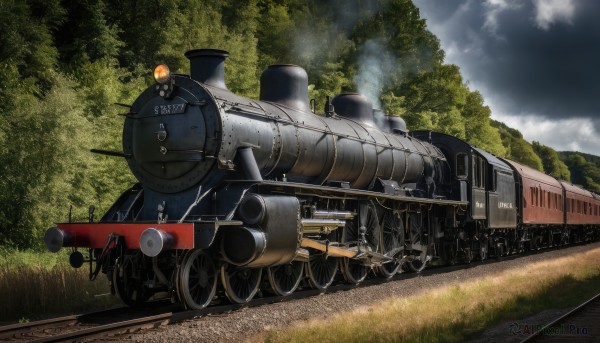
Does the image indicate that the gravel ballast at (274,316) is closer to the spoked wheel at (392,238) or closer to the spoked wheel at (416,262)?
the spoked wheel at (392,238)

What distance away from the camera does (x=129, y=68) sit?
31484 millimetres

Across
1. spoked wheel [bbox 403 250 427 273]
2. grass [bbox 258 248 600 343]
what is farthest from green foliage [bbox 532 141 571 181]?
grass [bbox 258 248 600 343]

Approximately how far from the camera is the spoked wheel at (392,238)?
1474 cm

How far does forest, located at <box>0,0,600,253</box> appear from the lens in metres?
20.6

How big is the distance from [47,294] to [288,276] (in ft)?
13.8

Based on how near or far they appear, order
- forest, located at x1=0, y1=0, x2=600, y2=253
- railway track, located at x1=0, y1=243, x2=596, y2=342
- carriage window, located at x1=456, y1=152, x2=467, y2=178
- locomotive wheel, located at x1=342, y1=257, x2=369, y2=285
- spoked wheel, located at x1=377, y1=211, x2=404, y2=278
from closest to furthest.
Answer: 1. railway track, located at x1=0, y1=243, x2=596, y2=342
2. locomotive wheel, located at x1=342, y1=257, x2=369, y2=285
3. spoked wheel, located at x1=377, y1=211, x2=404, y2=278
4. carriage window, located at x1=456, y1=152, x2=467, y2=178
5. forest, located at x1=0, y1=0, x2=600, y2=253

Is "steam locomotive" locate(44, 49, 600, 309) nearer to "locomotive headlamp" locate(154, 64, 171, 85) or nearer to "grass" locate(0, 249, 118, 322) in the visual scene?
"locomotive headlamp" locate(154, 64, 171, 85)

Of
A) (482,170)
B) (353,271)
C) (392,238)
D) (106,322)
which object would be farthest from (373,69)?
(106,322)

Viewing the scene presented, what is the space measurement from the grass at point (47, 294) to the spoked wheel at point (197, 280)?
1.81 metres

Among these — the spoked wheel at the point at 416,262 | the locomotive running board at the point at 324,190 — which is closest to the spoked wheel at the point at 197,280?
the locomotive running board at the point at 324,190

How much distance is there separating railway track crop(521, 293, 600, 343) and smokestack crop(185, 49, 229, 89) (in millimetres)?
6426

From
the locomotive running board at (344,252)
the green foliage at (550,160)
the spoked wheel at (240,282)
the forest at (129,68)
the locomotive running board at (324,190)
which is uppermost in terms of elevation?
the green foliage at (550,160)

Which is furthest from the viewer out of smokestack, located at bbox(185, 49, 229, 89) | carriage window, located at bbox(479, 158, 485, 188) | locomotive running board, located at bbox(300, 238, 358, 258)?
carriage window, located at bbox(479, 158, 485, 188)

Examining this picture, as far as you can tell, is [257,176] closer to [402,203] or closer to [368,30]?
[402,203]
